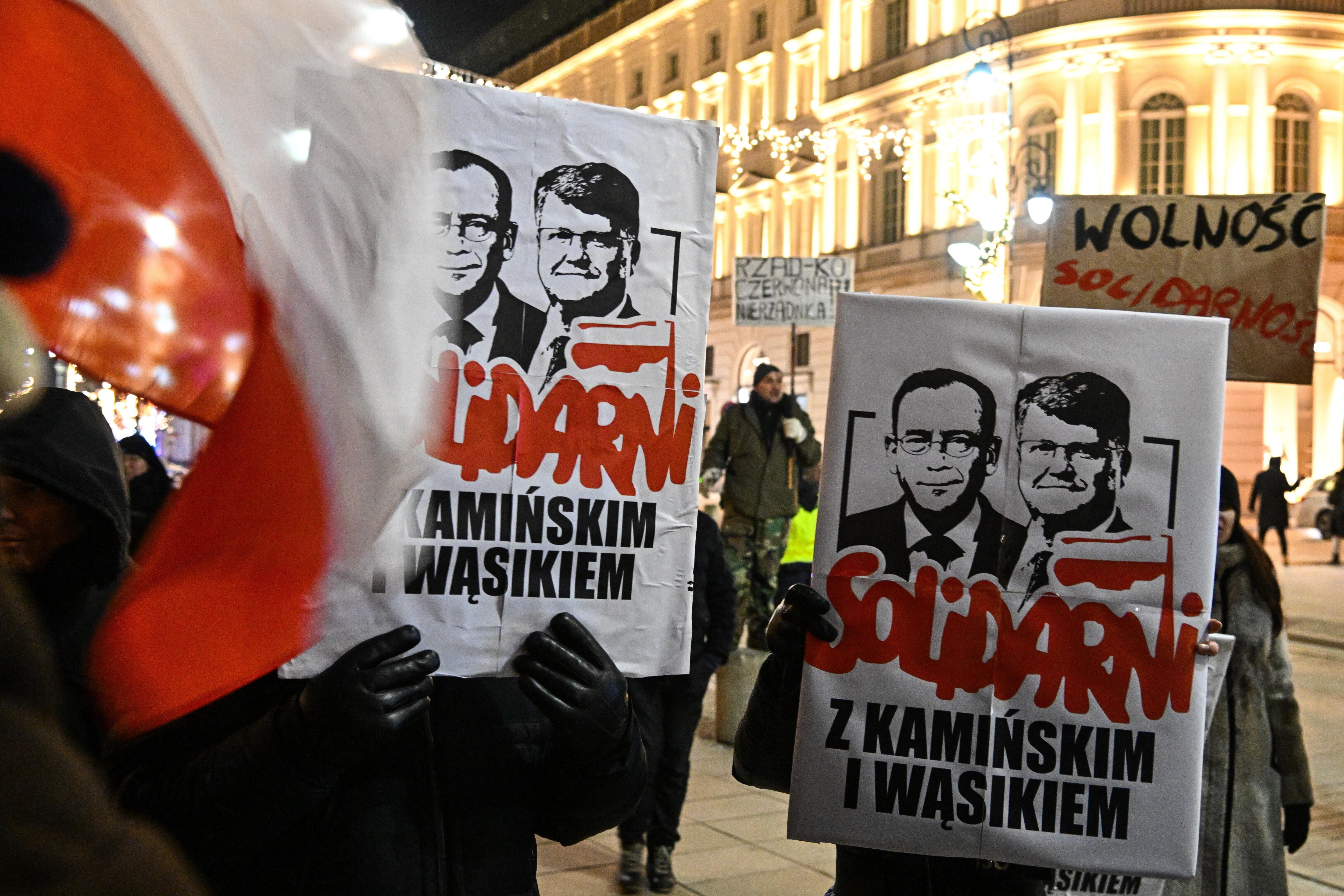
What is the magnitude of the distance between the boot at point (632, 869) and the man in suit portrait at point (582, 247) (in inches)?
146

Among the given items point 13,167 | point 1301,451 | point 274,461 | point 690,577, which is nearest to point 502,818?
point 690,577

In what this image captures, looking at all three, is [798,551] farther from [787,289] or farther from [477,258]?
[477,258]

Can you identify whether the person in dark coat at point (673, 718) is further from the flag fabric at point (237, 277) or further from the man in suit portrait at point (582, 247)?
the flag fabric at point (237, 277)

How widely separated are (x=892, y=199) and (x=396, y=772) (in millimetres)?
38816

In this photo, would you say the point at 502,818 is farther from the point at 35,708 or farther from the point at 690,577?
the point at 35,708

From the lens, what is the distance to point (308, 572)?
1.69 meters

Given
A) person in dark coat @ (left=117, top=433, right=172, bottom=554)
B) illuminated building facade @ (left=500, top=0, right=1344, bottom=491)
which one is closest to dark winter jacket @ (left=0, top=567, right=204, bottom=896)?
person in dark coat @ (left=117, top=433, right=172, bottom=554)

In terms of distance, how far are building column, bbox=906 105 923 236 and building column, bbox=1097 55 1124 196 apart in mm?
5408

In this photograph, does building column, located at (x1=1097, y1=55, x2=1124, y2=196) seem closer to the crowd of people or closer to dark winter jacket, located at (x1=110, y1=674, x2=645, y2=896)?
the crowd of people

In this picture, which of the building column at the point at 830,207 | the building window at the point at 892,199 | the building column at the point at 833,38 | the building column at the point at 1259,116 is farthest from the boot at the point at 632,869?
the building column at the point at 833,38

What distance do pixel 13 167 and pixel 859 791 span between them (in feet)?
6.25

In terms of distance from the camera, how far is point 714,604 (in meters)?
6.08

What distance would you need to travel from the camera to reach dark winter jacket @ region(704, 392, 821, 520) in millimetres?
9234

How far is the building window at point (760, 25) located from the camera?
45312 millimetres
